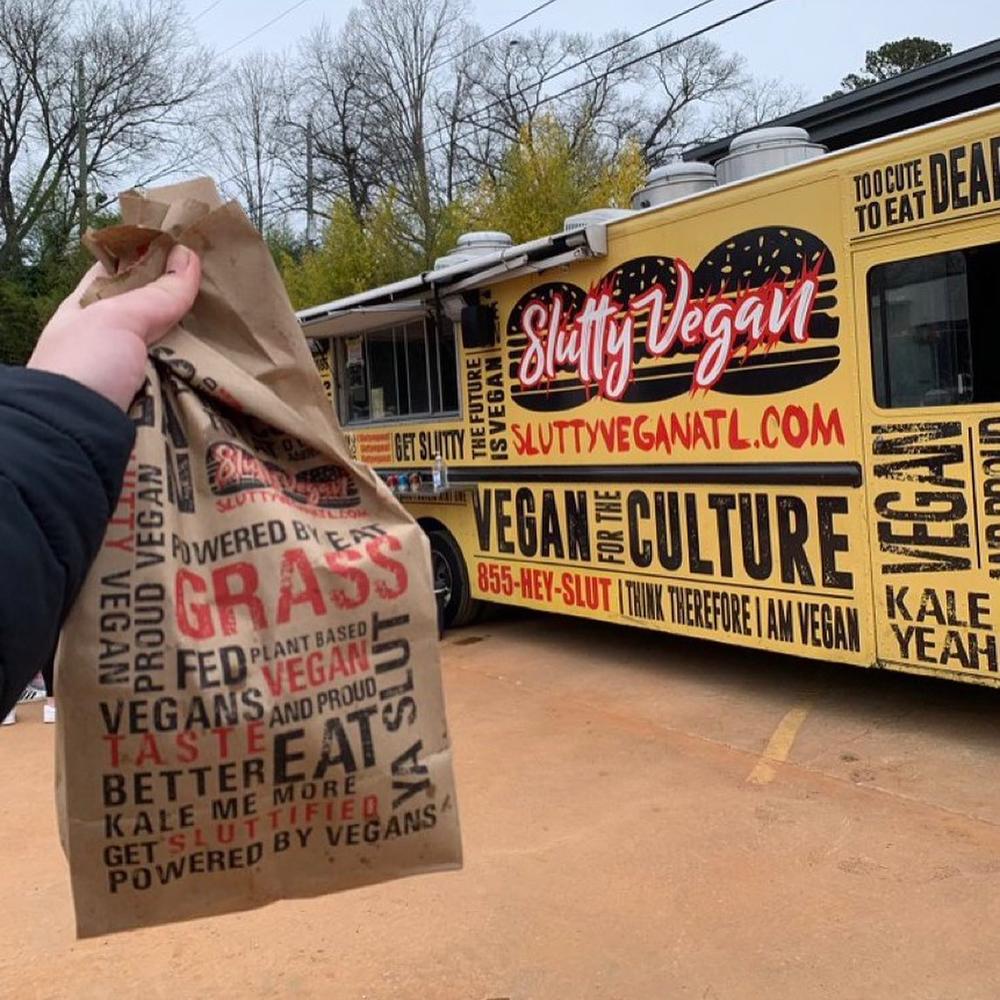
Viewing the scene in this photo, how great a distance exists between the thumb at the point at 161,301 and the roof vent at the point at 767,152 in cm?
502

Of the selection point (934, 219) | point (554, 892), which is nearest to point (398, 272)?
point (934, 219)

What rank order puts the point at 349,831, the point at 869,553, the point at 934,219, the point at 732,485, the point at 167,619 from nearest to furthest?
the point at 167,619
the point at 349,831
the point at 934,219
the point at 869,553
the point at 732,485

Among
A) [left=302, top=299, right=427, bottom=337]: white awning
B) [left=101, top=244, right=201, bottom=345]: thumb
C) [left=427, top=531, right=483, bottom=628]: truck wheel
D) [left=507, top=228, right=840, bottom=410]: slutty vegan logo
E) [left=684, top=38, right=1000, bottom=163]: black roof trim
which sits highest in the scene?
[left=684, top=38, right=1000, bottom=163]: black roof trim

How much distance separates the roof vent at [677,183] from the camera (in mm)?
6582

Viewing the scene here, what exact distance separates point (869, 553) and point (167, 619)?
4.44 metres

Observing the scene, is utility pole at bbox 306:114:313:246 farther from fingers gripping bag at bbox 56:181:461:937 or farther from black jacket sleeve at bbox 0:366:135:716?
black jacket sleeve at bbox 0:366:135:716

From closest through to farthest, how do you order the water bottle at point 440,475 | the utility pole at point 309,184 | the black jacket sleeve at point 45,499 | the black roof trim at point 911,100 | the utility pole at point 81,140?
the black jacket sleeve at point 45,499 → the water bottle at point 440,475 → the black roof trim at point 911,100 → the utility pole at point 81,140 → the utility pole at point 309,184

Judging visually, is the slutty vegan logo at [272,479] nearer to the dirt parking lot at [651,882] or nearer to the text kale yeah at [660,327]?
the dirt parking lot at [651,882]

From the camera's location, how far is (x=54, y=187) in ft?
88.0

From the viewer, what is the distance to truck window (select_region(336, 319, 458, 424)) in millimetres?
7859

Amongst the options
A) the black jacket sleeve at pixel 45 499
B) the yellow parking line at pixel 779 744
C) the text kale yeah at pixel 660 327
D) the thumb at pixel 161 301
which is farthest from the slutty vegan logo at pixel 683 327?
the black jacket sleeve at pixel 45 499

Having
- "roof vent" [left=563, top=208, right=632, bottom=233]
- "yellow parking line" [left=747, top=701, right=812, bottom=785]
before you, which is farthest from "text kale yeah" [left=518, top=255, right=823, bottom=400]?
"yellow parking line" [left=747, top=701, right=812, bottom=785]

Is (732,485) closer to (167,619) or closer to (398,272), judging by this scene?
(167,619)

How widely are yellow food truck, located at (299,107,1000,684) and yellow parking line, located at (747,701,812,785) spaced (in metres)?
0.38
